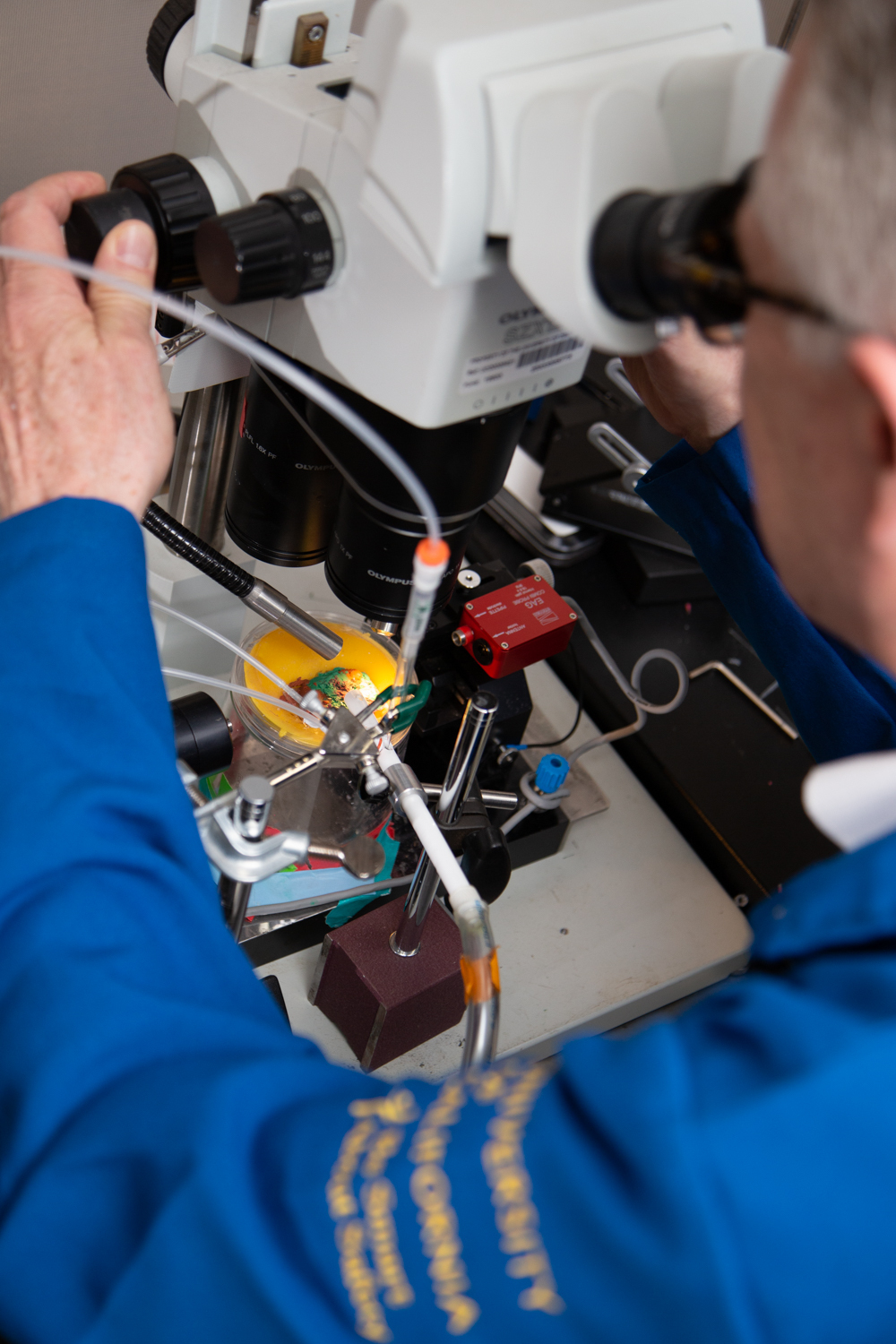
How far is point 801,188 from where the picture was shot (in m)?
0.44

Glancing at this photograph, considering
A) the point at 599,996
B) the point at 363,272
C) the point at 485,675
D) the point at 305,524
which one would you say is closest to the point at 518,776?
the point at 485,675

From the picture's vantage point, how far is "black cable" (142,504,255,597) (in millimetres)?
828

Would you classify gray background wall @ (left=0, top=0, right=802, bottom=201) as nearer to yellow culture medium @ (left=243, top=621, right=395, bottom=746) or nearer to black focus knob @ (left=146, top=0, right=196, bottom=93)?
black focus knob @ (left=146, top=0, right=196, bottom=93)

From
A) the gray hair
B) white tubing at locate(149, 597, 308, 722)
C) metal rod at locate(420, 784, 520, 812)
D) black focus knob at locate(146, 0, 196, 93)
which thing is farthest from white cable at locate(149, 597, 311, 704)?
the gray hair

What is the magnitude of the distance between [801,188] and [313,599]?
88 cm

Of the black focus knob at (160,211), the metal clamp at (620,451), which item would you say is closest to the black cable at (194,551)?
the black focus knob at (160,211)

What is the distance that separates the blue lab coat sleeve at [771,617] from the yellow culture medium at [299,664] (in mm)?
346

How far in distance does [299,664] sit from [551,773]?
30 cm

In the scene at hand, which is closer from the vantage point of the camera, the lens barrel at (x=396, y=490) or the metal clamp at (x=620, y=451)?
the lens barrel at (x=396, y=490)

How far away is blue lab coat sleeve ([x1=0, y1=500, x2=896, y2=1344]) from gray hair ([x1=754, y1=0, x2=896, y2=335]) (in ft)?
0.85

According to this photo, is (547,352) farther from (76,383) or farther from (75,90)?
(75,90)

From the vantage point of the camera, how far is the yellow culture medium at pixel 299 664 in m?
0.99

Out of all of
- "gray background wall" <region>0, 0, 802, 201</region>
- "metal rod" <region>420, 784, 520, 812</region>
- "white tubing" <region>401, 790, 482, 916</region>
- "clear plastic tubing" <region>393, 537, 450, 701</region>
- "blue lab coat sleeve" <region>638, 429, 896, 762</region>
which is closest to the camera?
"clear plastic tubing" <region>393, 537, 450, 701</region>

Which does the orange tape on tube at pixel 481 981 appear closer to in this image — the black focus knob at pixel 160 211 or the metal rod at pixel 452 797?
the metal rod at pixel 452 797
